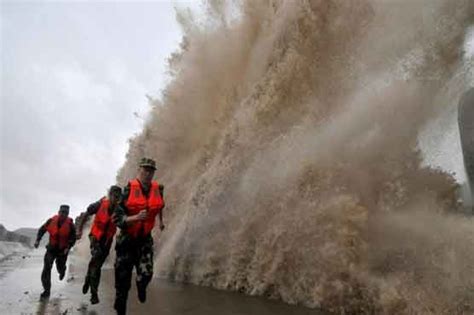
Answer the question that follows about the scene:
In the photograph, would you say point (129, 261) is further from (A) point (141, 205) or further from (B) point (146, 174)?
(B) point (146, 174)

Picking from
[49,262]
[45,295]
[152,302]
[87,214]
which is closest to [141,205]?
[87,214]

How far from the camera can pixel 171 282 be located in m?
12.2

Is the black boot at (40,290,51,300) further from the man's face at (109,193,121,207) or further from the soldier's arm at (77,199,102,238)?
the man's face at (109,193,121,207)

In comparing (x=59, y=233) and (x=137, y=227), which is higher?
(x=59, y=233)

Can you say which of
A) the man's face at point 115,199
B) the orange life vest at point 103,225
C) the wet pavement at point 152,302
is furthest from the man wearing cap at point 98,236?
the man's face at point 115,199

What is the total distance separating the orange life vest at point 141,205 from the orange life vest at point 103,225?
198 centimetres

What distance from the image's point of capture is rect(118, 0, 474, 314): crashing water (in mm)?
8312

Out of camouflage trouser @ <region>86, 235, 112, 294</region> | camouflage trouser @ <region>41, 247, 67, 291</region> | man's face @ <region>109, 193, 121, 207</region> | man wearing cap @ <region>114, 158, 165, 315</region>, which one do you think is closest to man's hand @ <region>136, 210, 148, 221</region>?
man wearing cap @ <region>114, 158, 165, 315</region>

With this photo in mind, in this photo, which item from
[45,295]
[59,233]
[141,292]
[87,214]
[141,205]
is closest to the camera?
[141,205]

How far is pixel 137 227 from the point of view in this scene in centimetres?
615

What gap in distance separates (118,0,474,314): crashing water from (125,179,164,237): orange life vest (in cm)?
341

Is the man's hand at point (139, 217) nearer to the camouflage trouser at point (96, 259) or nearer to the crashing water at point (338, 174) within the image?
the camouflage trouser at point (96, 259)

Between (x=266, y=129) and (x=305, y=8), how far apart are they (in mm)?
2767

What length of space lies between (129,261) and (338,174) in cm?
456
